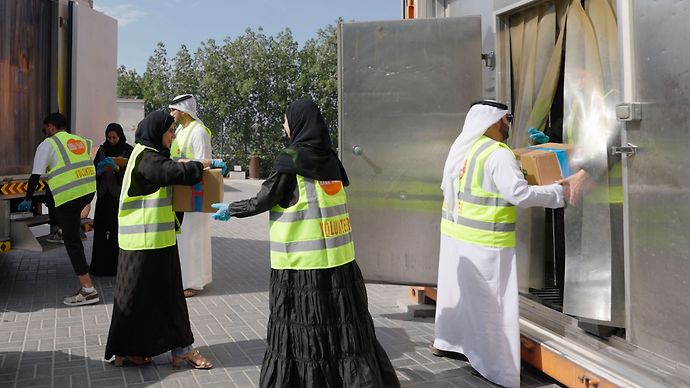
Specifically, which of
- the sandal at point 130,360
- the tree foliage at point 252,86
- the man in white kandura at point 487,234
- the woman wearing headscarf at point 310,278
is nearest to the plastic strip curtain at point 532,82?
the man in white kandura at point 487,234

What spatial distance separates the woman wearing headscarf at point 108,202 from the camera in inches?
257

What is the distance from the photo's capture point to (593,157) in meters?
3.48

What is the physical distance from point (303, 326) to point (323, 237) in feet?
1.58

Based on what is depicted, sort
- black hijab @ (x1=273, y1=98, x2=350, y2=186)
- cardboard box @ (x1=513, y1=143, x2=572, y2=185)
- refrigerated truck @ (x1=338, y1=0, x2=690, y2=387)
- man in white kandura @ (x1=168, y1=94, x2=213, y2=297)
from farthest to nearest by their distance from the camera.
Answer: man in white kandura @ (x1=168, y1=94, x2=213, y2=297) < cardboard box @ (x1=513, y1=143, x2=572, y2=185) < black hijab @ (x1=273, y1=98, x2=350, y2=186) < refrigerated truck @ (x1=338, y1=0, x2=690, y2=387)

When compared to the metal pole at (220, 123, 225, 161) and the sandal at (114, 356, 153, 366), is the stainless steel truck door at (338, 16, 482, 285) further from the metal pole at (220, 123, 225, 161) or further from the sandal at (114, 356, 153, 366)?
the metal pole at (220, 123, 225, 161)

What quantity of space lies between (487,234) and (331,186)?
1137 millimetres

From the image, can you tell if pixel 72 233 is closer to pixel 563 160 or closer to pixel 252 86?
pixel 563 160

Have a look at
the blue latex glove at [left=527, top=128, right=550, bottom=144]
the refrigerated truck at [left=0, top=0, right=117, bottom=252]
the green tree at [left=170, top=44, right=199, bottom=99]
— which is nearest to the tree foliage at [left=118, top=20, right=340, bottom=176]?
the green tree at [left=170, top=44, right=199, bottom=99]

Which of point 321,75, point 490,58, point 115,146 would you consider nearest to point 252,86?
point 321,75

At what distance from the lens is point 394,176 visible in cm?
477

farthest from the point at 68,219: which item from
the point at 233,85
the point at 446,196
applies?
the point at 233,85

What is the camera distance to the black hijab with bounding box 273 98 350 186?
304 cm

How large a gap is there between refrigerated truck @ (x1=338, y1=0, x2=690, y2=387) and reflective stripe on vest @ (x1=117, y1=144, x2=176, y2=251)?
1615mm

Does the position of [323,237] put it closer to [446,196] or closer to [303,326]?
[303,326]
